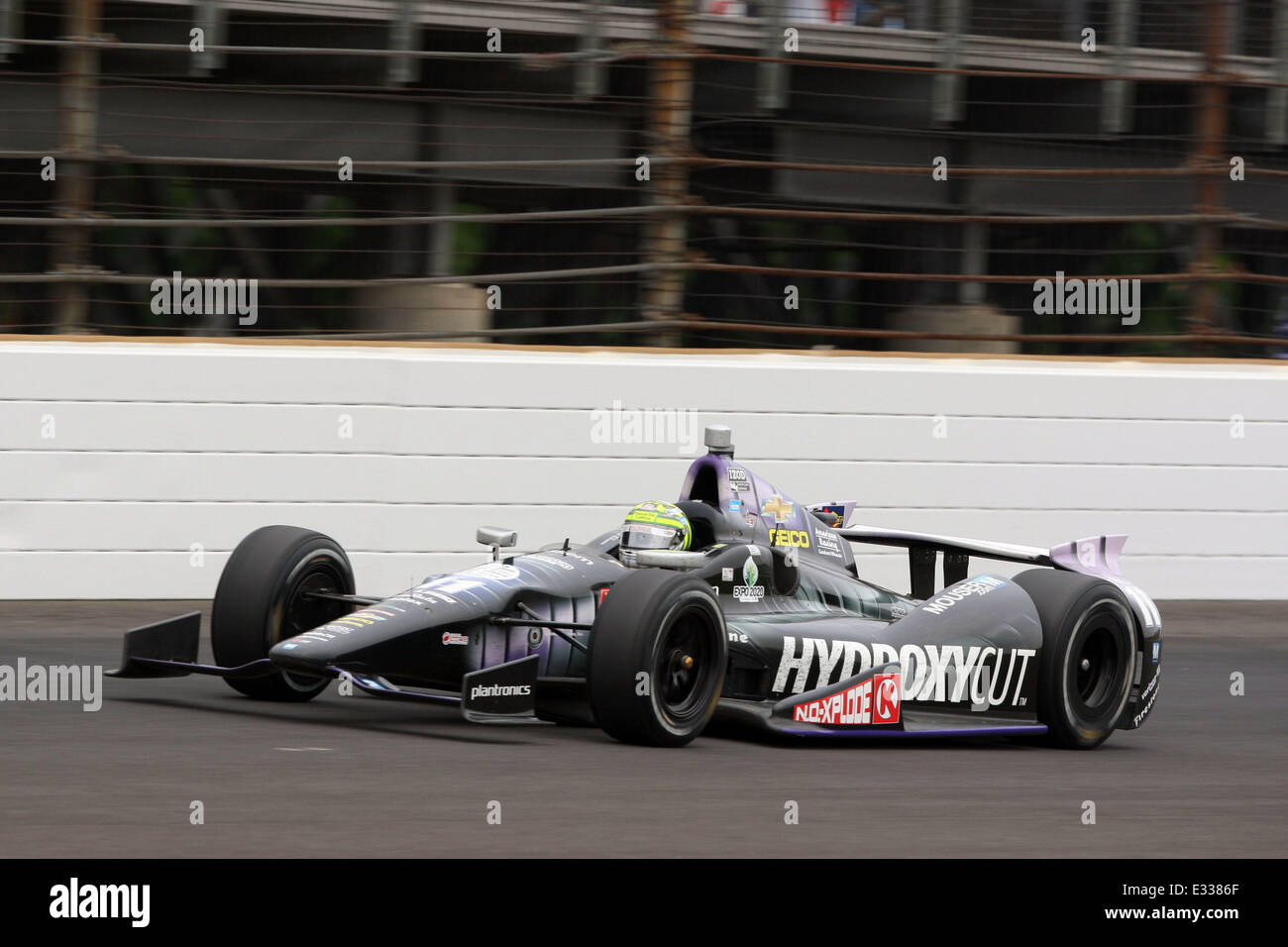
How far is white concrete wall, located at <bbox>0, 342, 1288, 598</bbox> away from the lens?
10.3m

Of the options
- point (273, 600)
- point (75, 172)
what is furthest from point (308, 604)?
point (75, 172)

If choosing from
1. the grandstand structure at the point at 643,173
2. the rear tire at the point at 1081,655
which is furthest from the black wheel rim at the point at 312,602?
the grandstand structure at the point at 643,173

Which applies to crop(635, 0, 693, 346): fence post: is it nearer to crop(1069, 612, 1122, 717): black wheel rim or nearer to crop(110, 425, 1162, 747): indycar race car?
crop(110, 425, 1162, 747): indycar race car

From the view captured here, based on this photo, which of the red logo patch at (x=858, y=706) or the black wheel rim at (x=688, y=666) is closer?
the black wheel rim at (x=688, y=666)

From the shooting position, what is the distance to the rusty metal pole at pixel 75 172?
10727 mm

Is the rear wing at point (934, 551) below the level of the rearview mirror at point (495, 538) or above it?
below

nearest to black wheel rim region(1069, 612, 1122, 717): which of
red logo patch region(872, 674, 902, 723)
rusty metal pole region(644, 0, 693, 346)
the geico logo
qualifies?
red logo patch region(872, 674, 902, 723)

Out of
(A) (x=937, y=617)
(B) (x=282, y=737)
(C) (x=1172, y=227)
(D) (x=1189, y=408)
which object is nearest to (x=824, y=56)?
(C) (x=1172, y=227)

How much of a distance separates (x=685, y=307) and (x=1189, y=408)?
10.3ft

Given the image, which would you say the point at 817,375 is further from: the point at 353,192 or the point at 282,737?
the point at 282,737

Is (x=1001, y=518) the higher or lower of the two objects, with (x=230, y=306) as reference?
lower

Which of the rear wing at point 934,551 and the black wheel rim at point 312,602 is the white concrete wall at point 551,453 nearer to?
the rear wing at point 934,551

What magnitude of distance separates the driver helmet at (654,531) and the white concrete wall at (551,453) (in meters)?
3.48

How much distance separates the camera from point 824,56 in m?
12.8
